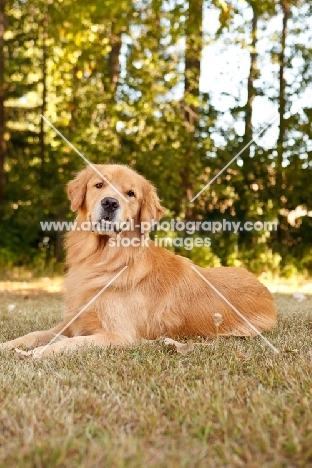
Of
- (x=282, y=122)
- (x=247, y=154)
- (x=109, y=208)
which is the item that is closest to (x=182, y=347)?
(x=109, y=208)

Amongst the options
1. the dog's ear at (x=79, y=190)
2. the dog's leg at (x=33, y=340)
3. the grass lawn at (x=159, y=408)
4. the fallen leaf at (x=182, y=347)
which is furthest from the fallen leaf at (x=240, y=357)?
the dog's ear at (x=79, y=190)

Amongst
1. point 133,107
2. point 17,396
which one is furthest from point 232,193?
point 17,396

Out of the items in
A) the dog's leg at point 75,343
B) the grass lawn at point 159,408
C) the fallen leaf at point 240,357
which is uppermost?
the grass lawn at point 159,408

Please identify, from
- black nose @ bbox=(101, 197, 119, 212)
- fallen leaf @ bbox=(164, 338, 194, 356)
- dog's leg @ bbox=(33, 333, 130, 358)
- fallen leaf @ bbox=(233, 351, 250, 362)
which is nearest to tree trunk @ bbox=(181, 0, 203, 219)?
black nose @ bbox=(101, 197, 119, 212)

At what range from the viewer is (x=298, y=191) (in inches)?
488

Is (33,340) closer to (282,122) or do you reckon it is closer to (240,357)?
(240,357)

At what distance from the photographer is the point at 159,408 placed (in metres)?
2.25

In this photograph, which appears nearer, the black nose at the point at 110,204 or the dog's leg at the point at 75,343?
the dog's leg at the point at 75,343

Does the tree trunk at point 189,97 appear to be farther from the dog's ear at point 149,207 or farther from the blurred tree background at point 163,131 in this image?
the dog's ear at point 149,207

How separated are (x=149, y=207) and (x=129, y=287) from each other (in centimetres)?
58

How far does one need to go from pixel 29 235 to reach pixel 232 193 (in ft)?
14.4

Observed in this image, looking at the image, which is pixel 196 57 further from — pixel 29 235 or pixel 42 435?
pixel 42 435

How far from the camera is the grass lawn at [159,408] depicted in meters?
1.79

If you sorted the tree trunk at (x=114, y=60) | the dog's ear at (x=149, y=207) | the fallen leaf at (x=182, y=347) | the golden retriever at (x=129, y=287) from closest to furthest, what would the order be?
the fallen leaf at (x=182, y=347)
the golden retriever at (x=129, y=287)
the dog's ear at (x=149, y=207)
the tree trunk at (x=114, y=60)
